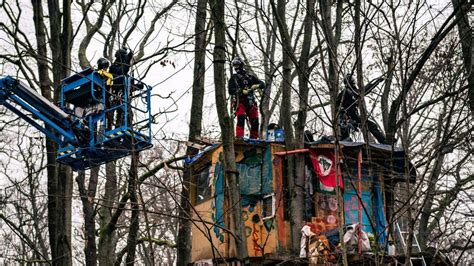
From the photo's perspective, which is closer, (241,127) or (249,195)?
(249,195)

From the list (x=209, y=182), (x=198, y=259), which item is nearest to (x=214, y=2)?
(x=209, y=182)

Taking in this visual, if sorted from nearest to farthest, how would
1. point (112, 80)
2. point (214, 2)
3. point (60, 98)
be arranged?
point (214, 2) → point (112, 80) → point (60, 98)

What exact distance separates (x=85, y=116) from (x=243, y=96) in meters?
3.19

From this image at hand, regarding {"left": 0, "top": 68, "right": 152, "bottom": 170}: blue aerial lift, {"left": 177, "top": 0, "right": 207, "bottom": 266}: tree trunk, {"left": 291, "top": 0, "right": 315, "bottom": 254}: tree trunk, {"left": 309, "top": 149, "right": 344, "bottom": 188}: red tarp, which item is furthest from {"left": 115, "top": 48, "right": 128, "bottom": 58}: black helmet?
{"left": 309, "top": 149, "right": 344, "bottom": 188}: red tarp

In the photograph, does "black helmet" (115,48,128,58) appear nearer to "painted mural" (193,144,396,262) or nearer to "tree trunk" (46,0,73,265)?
"tree trunk" (46,0,73,265)

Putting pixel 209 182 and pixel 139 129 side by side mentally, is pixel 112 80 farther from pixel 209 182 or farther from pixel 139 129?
pixel 209 182

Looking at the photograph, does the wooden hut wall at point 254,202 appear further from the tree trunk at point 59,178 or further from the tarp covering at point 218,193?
the tree trunk at point 59,178

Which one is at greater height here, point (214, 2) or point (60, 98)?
point (214, 2)

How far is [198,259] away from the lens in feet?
44.2

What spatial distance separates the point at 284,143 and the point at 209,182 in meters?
1.83

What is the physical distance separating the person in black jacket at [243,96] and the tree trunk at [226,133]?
7.82 feet

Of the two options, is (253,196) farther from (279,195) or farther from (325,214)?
(325,214)

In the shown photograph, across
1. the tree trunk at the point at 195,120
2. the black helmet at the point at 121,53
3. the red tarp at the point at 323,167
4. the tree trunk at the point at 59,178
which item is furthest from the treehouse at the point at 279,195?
the black helmet at the point at 121,53

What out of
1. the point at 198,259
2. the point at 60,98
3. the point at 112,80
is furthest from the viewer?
the point at 198,259
